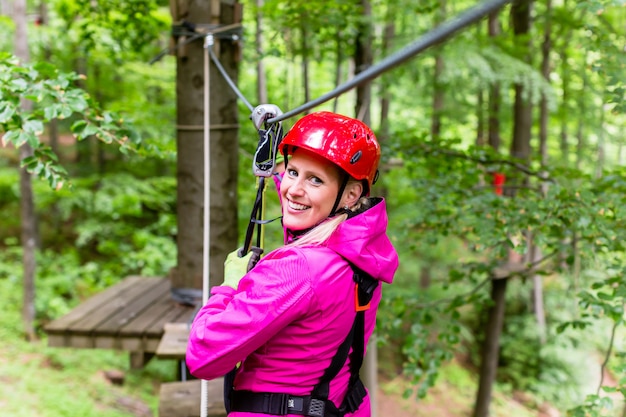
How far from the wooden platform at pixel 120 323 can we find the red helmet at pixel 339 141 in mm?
2187

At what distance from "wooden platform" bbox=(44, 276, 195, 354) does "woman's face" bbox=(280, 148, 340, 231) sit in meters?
2.04

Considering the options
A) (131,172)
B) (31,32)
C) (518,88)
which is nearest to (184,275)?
(518,88)

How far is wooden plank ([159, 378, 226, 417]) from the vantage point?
9.27 ft

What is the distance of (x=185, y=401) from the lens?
112 inches

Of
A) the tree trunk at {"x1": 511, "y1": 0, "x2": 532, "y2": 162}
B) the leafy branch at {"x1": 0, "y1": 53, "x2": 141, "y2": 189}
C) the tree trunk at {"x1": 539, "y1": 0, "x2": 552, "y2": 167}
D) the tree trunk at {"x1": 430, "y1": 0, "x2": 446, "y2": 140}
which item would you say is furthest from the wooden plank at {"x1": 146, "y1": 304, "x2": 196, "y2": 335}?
the tree trunk at {"x1": 511, "y1": 0, "x2": 532, "y2": 162}

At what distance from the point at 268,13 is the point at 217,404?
313 cm

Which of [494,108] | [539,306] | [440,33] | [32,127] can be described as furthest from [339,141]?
[539,306]

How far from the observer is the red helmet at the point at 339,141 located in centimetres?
160

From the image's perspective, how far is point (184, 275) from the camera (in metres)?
3.56

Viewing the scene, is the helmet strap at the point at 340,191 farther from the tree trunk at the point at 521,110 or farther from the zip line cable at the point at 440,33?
the tree trunk at the point at 521,110

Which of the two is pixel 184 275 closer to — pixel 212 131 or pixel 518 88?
pixel 212 131

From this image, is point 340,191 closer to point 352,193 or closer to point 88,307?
point 352,193

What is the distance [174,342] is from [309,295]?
1886mm

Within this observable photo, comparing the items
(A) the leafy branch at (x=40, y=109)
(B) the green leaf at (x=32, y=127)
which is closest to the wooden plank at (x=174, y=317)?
(A) the leafy branch at (x=40, y=109)
